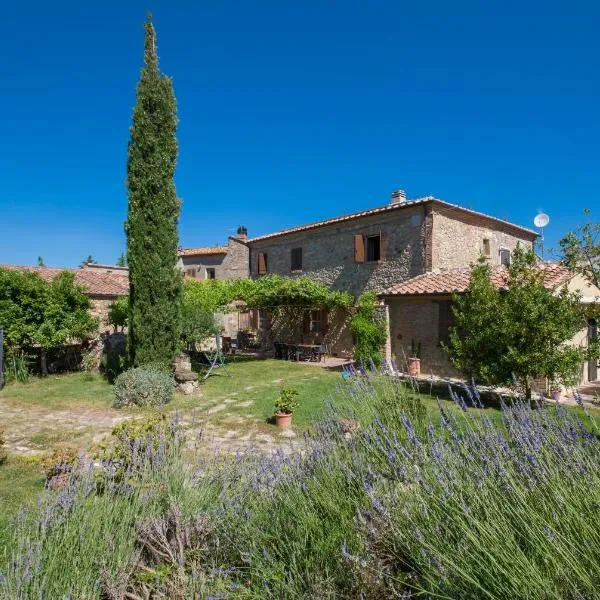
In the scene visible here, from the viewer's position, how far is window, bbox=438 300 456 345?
42.0 feet

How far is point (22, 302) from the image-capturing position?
12156 millimetres

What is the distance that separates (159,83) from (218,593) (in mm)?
11980

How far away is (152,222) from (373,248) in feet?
29.4

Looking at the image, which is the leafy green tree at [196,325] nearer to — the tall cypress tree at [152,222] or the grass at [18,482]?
the tall cypress tree at [152,222]

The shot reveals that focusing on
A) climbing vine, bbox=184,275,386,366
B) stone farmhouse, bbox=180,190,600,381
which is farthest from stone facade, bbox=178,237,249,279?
climbing vine, bbox=184,275,386,366

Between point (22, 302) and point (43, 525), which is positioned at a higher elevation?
point (22, 302)

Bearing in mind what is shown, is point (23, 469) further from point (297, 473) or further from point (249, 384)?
point (249, 384)

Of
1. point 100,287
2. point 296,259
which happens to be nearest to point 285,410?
point 296,259

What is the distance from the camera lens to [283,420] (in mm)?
7266

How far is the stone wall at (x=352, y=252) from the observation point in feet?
50.0

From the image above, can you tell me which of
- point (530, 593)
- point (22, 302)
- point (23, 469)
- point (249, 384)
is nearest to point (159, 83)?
point (22, 302)

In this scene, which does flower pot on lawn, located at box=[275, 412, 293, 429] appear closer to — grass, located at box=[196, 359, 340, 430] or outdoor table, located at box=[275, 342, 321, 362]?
grass, located at box=[196, 359, 340, 430]

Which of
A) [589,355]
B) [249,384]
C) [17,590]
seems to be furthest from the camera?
[249,384]

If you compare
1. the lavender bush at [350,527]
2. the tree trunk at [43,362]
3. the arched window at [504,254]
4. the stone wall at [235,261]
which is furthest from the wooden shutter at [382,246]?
the lavender bush at [350,527]
